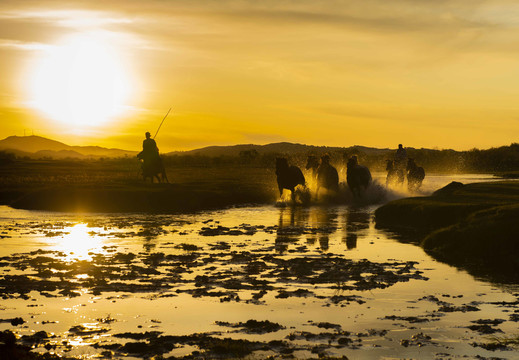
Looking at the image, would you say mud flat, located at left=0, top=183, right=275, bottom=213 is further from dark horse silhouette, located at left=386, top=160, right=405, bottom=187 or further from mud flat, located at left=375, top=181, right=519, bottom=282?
mud flat, located at left=375, top=181, right=519, bottom=282

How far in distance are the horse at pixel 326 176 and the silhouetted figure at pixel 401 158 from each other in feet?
17.3

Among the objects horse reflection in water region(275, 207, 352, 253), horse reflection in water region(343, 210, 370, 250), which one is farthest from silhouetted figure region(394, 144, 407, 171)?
horse reflection in water region(343, 210, 370, 250)

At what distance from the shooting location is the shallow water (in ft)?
39.9

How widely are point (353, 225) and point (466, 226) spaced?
343 inches

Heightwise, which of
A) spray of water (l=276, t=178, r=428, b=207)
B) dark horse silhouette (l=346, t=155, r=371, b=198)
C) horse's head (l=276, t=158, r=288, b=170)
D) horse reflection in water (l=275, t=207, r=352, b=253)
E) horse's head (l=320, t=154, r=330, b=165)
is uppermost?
horse's head (l=320, t=154, r=330, b=165)

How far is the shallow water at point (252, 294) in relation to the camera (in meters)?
12.2

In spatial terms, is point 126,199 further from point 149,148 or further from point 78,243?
point 78,243

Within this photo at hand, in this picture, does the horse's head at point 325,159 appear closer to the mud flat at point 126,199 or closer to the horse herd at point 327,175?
the horse herd at point 327,175

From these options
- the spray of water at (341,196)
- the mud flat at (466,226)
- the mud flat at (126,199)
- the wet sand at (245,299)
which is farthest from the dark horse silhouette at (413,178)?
the wet sand at (245,299)

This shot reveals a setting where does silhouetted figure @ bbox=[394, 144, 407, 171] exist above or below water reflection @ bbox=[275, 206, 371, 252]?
above

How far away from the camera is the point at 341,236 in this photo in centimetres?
2792

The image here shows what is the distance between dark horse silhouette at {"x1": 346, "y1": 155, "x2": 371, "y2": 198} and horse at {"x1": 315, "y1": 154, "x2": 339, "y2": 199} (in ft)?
3.37

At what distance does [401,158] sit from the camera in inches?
1971

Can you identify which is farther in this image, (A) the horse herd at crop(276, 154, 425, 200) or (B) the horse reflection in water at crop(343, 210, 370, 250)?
(A) the horse herd at crop(276, 154, 425, 200)
